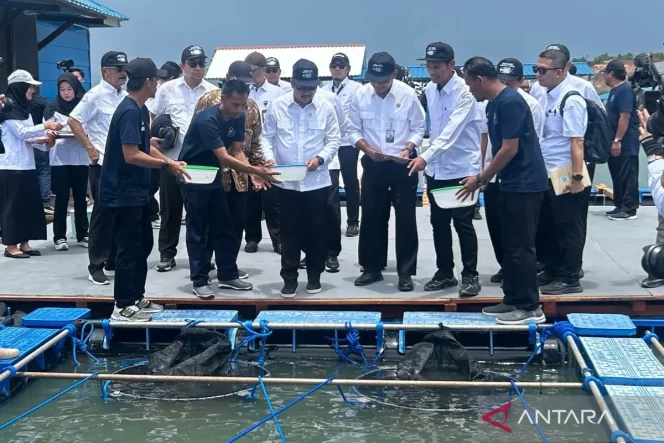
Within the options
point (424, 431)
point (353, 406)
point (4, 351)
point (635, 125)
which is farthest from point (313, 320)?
point (635, 125)

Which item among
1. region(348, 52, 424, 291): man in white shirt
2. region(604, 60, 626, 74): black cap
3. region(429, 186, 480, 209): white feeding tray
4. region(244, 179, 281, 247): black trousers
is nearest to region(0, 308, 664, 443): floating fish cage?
region(348, 52, 424, 291): man in white shirt

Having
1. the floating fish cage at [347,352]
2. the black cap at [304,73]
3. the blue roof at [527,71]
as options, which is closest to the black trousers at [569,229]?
the floating fish cage at [347,352]

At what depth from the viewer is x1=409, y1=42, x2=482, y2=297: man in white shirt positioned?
5.70m

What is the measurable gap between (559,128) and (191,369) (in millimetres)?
2976

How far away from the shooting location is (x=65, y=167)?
285 inches

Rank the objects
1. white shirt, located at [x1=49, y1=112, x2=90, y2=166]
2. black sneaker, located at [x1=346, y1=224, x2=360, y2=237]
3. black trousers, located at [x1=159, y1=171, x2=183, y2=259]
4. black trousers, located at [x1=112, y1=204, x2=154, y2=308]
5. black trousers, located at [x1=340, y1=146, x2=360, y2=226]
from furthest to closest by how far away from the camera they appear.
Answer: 1. black sneaker, located at [x1=346, y1=224, x2=360, y2=237]
2. black trousers, located at [x1=340, y1=146, x2=360, y2=226]
3. white shirt, located at [x1=49, y1=112, x2=90, y2=166]
4. black trousers, located at [x1=159, y1=171, x2=183, y2=259]
5. black trousers, located at [x1=112, y1=204, x2=154, y2=308]

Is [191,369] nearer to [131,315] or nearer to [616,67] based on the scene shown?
[131,315]

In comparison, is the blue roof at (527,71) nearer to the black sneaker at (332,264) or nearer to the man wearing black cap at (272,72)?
the man wearing black cap at (272,72)

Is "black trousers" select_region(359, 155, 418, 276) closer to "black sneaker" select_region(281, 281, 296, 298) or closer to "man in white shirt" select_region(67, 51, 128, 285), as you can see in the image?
"black sneaker" select_region(281, 281, 296, 298)

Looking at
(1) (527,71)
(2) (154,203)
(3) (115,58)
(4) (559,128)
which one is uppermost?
(1) (527,71)

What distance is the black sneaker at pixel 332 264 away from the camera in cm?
659

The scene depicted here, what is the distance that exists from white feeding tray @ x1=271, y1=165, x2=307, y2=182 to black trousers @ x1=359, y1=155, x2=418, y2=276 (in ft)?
1.95

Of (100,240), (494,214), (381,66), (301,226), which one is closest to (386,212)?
(301,226)

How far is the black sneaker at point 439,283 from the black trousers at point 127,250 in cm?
201
